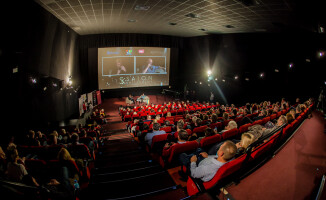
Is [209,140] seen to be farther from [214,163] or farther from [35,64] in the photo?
[35,64]

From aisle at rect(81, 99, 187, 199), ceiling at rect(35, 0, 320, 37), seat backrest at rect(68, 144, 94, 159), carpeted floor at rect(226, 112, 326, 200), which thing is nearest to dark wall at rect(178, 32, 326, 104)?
ceiling at rect(35, 0, 320, 37)

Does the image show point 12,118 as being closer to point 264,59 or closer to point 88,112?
point 88,112

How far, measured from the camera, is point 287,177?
7.13 feet

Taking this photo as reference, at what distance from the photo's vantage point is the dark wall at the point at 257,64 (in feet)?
30.6

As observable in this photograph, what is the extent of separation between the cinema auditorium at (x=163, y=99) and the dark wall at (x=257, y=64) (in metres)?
0.07

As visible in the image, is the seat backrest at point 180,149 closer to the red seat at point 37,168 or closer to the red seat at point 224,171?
the red seat at point 224,171

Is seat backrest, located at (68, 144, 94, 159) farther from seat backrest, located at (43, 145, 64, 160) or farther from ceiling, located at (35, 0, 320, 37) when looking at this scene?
ceiling, located at (35, 0, 320, 37)

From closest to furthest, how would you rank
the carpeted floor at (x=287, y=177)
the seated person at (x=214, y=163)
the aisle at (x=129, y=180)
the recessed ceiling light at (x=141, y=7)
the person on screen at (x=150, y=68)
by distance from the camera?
the carpeted floor at (x=287, y=177), the seated person at (x=214, y=163), the aisle at (x=129, y=180), the recessed ceiling light at (x=141, y=7), the person on screen at (x=150, y=68)

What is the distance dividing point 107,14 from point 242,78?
37.0ft

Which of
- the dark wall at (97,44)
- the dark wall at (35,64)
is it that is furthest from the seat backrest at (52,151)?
the dark wall at (97,44)

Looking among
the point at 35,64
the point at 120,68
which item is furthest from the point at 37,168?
the point at 120,68

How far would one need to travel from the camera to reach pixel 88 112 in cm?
1215

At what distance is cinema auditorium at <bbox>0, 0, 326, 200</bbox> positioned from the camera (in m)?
2.29

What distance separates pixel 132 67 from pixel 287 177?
605 inches
